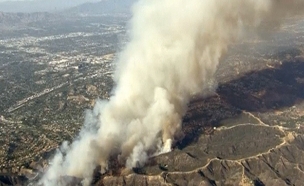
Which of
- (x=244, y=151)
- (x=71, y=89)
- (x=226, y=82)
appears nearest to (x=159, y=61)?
(x=244, y=151)

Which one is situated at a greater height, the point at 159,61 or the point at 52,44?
the point at 159,61

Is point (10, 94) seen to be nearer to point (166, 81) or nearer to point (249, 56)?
point (166, 81)

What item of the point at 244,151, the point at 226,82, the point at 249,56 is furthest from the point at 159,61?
the point at 249,56

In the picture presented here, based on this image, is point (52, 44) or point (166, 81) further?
point (52, 44)

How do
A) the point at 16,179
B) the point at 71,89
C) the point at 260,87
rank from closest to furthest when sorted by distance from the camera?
1. the point at 16,179
2. the point at 260,87
3. the point at 71,89

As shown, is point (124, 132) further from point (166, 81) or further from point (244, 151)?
point (244, 151)

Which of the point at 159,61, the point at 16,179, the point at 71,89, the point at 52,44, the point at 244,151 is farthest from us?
the point at 52,44
